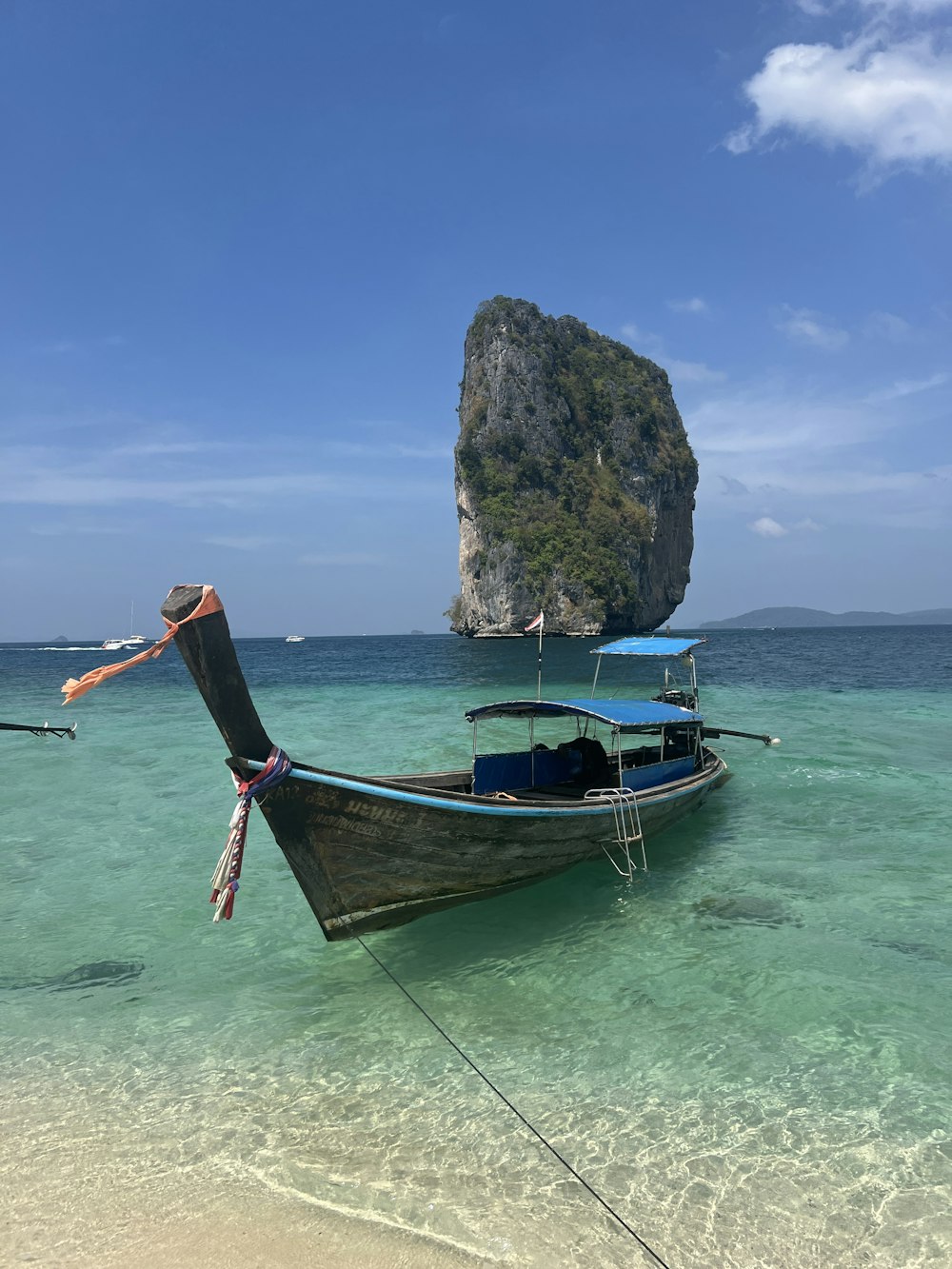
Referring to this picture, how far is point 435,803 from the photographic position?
303 inches

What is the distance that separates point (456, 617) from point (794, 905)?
10004cm

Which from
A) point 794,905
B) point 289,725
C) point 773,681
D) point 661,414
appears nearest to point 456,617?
point 661,414

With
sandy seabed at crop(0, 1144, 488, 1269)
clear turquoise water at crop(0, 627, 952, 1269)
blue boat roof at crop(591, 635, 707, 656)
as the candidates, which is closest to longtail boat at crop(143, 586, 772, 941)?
clear turquoise water at crop(0, 627, 952, 1269)

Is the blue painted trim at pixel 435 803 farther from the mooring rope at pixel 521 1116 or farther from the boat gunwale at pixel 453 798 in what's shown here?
the mooring rope at pixel 521 1116

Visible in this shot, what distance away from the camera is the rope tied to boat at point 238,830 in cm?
612

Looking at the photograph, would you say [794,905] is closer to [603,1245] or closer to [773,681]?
[603,1245]

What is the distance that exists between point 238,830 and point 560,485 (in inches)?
4003

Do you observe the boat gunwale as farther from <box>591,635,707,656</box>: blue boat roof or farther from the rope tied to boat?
<box>591,635,707,656</box>: blue boat roof

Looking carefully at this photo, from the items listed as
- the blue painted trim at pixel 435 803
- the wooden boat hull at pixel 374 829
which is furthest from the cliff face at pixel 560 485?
the wooden boat hull at pixel 374 829

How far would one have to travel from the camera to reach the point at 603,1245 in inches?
166

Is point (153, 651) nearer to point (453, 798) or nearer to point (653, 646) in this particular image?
point (453, 798)

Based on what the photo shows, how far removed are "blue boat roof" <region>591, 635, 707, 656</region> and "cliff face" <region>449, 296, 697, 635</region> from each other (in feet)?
260

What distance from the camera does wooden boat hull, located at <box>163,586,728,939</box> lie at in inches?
236

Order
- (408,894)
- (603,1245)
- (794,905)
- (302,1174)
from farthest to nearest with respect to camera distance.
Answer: (794,905) < (408,894) < (302,1174) < (603,1245)
